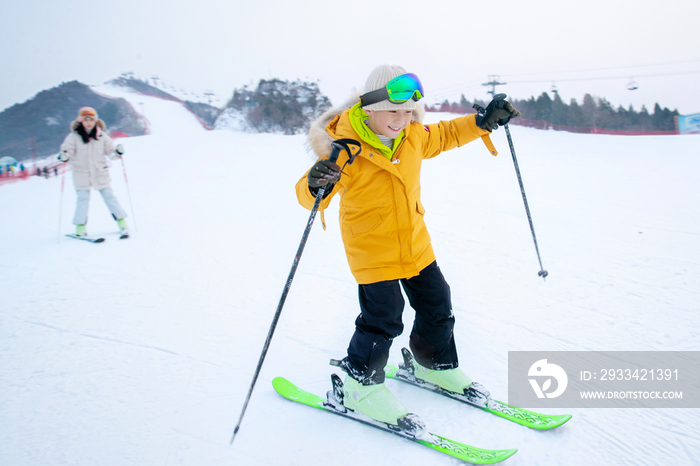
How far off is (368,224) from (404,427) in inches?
38.9

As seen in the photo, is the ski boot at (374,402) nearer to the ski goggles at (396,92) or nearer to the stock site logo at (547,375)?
the stock site logo at (547,375)

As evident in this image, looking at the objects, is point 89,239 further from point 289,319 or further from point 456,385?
point 456,385

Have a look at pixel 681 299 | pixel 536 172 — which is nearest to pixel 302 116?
pixel 536 172

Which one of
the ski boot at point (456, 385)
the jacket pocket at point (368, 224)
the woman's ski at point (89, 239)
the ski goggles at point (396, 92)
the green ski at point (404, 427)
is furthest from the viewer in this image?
the woman's ski at point (89, 239)

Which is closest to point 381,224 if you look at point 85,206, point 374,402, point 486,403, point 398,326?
point 398,326

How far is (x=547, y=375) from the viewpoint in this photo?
2209 millimetres

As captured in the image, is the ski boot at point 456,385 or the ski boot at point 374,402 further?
the ski boot at point 456,385

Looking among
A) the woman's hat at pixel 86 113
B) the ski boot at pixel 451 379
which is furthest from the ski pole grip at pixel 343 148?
the woman's hat at pixel 86 113

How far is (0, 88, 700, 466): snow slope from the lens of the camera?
176 centimetres

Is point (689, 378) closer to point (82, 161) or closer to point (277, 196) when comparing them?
point (277, 196)

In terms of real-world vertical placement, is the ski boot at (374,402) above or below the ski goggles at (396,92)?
below

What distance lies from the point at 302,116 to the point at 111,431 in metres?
33.5

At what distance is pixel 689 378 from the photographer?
211 cm

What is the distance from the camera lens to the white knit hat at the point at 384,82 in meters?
1.79
